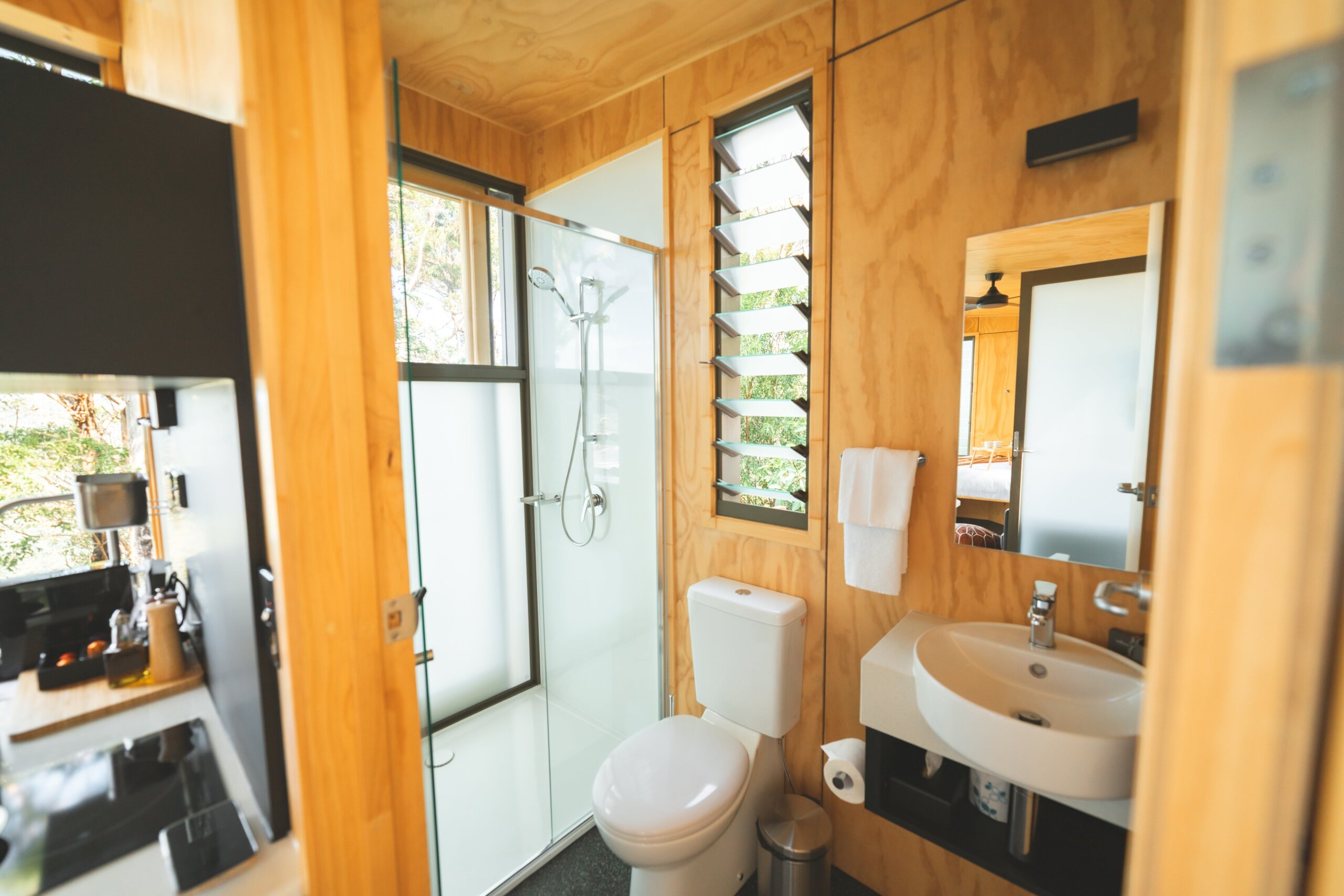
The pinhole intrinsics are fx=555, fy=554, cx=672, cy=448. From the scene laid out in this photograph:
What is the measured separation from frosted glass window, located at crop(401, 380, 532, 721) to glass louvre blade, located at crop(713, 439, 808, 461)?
3.04 ft

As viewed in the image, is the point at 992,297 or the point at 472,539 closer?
the point at 992,297

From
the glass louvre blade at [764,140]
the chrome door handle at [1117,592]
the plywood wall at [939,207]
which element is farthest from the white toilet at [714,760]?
the glass louvre blade at [764,140]

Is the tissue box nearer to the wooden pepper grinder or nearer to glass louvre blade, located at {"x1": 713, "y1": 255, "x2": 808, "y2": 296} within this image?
glass louvre blade, located at {"x1": 713, "y1": 255, "x2": 808, "y2": 296}

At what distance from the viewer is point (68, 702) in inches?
50.5

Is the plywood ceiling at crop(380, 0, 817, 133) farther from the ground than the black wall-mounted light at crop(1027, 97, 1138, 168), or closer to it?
farther from the ground

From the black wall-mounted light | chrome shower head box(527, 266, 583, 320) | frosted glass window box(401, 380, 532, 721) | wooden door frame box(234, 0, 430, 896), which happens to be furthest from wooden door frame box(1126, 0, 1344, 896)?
frosted glass window box(401, 380, 532, 721)

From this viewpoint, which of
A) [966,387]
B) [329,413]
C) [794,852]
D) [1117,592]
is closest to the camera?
[329,413]

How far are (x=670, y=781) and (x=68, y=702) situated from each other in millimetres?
1463

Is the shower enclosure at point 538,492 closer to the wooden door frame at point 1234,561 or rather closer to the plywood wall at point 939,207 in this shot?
the plywood wall at point 939,207

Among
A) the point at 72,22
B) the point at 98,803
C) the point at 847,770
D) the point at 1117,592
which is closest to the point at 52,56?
the point at 72,22

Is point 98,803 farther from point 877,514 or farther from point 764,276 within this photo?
point 764,276

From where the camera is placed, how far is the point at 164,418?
1.36 metres

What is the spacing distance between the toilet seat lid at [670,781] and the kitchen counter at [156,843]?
2.67ft

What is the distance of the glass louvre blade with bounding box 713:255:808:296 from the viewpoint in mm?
1804
